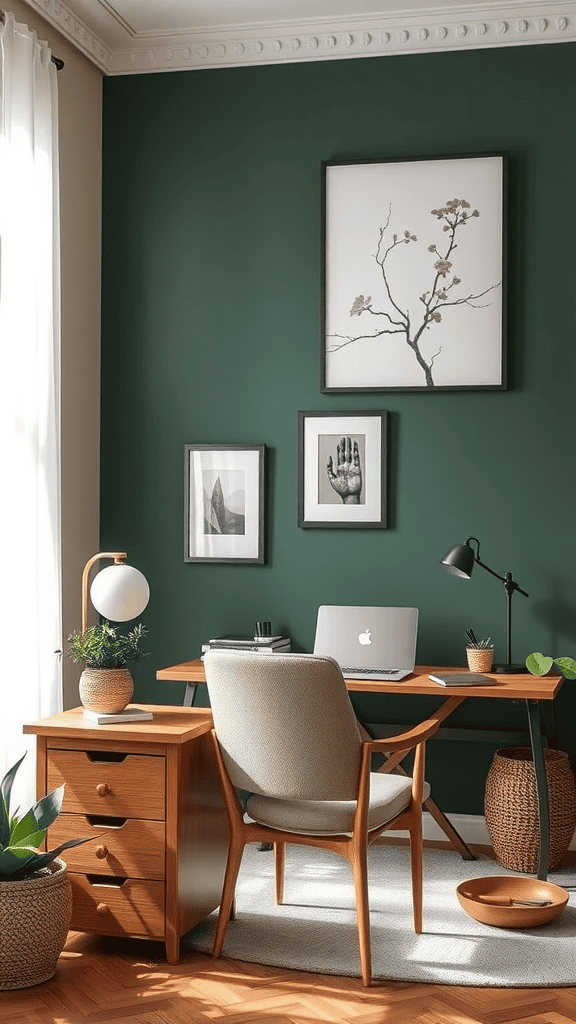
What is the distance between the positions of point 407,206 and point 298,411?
904mm

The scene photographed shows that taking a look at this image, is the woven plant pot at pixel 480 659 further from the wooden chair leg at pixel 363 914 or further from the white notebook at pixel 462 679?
the wooden chair leg at pixel 363 914

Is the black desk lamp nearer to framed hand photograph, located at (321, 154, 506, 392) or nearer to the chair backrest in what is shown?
framed hand photograph, located at (321, 154, 506, 392)

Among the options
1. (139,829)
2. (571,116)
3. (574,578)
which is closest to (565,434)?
(574,578)

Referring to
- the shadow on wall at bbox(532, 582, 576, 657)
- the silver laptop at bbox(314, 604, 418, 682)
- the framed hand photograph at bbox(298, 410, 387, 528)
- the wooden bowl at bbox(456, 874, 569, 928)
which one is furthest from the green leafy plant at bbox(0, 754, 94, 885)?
the shadow on wall at bbox(532, 582, 576, 657)

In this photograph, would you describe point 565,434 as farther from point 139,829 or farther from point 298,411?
point 139,829

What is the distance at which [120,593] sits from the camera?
3109 millimetres

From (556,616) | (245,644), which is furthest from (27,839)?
(556,616)

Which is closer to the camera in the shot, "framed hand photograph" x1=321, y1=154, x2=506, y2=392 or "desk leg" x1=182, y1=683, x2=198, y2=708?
"desk leg" x1=182, y1=683, x2=198, y2=708

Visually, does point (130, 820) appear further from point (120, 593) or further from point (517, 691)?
point (517, 691)

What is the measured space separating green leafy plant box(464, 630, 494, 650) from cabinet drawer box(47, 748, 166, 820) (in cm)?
139

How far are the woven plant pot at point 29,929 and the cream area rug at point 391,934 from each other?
0.46 meters

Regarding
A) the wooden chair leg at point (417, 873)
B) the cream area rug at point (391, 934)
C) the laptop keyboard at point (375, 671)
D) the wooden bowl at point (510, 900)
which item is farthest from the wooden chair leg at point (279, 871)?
the laptop keyboard at point (375, 671)

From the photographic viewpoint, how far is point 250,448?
438 cm

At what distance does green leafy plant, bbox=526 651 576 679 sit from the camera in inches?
148
